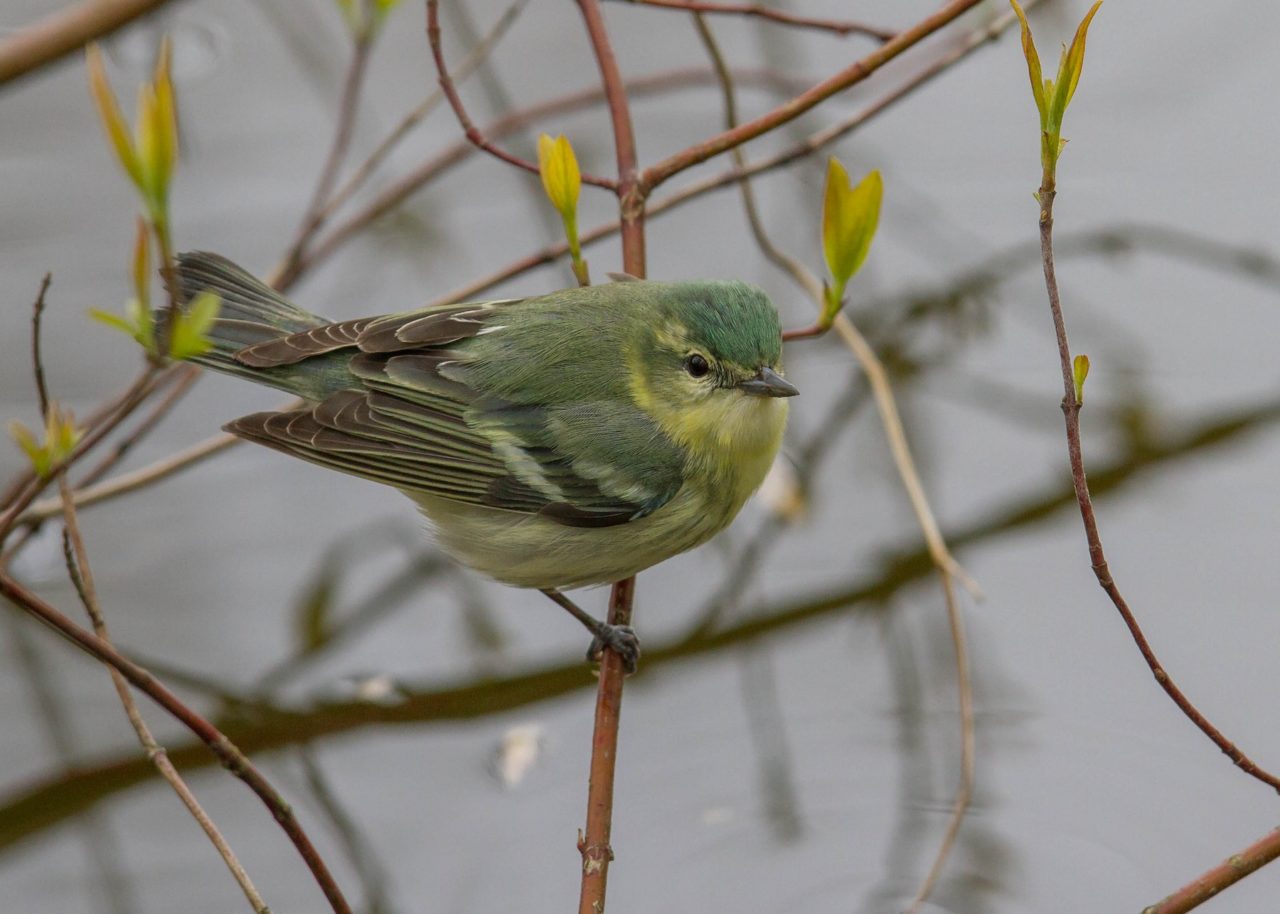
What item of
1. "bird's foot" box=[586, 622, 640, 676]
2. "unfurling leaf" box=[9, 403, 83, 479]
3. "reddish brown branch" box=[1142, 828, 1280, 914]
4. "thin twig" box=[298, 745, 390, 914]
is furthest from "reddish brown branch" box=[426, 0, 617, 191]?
"reddish brown branch" box=[1142, 828, 1280, 914]

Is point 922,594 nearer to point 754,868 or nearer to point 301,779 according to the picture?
point 754,868

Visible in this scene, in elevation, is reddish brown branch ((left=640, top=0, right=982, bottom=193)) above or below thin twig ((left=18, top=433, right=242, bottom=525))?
below

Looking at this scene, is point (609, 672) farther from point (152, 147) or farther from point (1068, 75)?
point (152, 147)

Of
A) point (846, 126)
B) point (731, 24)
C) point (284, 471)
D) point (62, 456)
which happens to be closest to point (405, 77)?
point (731, 24)

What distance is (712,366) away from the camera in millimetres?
3592

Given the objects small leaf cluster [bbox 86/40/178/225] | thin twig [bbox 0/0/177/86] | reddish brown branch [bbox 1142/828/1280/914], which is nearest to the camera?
small leaf cluster [bbox 86/40/178/225]

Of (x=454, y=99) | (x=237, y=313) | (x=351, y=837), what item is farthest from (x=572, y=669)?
(x=454, y=99)

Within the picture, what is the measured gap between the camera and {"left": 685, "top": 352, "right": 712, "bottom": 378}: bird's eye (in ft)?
11.8

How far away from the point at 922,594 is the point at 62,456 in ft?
10.6

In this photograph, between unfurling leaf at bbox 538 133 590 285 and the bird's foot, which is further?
the bird's foot

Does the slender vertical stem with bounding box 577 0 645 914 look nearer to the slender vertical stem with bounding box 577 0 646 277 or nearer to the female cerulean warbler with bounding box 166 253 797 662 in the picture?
the slender vertical stem with bounding box 577 0 646 277

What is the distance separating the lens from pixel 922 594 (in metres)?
4.85

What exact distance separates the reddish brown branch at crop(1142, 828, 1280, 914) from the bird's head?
1.43 meters

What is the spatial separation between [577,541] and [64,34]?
183 cm
